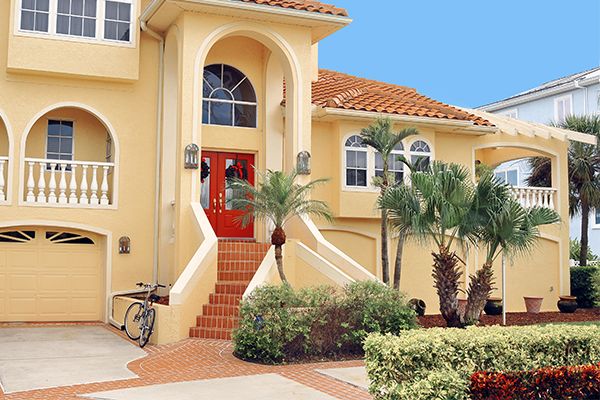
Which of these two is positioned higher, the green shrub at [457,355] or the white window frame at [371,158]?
the white window frame at [371,158]

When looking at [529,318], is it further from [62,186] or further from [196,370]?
[62,186]

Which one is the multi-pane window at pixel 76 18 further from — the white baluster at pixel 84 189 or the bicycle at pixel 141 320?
the bicycle at pixel 141 320

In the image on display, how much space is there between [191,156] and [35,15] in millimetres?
5247

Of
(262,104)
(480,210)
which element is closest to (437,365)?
(480,210)

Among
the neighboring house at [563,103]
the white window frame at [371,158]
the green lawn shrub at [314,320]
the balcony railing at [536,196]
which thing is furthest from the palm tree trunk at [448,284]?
the neighboring house at [563,103]

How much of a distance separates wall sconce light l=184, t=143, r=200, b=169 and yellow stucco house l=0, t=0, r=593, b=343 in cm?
3

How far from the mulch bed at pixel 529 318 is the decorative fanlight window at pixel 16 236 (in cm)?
947

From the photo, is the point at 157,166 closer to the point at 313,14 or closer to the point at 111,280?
the point at 111,280

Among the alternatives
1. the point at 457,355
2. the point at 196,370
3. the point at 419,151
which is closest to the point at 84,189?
the point at 196,370

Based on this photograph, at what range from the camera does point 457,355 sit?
816 cm

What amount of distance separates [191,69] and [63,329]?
21.3 ft

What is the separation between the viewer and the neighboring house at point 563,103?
31.8 meters

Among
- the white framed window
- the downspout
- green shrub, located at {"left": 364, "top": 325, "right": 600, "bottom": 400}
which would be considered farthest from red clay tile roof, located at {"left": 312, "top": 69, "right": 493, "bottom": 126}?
the white framed window

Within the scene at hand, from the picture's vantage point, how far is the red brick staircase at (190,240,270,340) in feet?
45.4
